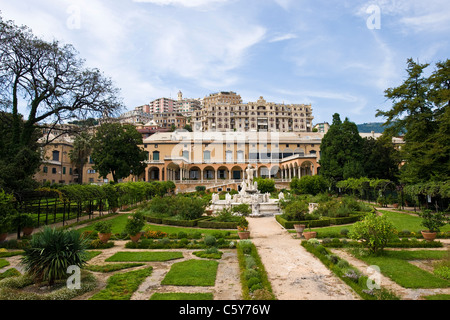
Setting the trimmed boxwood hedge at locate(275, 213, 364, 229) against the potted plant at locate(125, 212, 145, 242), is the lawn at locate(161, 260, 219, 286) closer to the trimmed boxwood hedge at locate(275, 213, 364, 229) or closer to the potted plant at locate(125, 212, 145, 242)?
the potted plant at locate(125, 212, 145, 242)

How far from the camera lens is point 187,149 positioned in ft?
197

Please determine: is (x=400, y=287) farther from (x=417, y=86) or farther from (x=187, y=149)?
(x=187, y=149)

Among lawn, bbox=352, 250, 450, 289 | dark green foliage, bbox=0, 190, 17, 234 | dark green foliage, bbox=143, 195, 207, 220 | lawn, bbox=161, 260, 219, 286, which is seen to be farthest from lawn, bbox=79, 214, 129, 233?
lawn, bbox=352, 250, 450, 289

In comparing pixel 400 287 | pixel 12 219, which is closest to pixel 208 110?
pixel 12 219

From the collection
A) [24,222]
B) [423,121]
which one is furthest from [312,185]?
[24,222]

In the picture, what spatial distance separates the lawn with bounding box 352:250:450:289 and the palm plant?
9.00 m

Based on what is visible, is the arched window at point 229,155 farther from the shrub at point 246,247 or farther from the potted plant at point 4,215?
the shrub at point 246,247

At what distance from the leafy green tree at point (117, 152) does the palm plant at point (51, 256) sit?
107 ft

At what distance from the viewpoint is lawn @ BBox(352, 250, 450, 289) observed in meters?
7.46

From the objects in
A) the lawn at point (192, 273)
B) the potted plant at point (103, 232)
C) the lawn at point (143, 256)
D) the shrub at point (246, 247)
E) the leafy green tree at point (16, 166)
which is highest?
the leafy green tree at point (16, 166)

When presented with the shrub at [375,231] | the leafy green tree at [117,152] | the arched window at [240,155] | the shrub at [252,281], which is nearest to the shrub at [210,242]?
the shrub at [252,281]

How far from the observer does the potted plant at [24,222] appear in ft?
46.3

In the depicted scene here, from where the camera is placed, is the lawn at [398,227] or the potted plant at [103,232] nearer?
the potted plant at [103,232]
